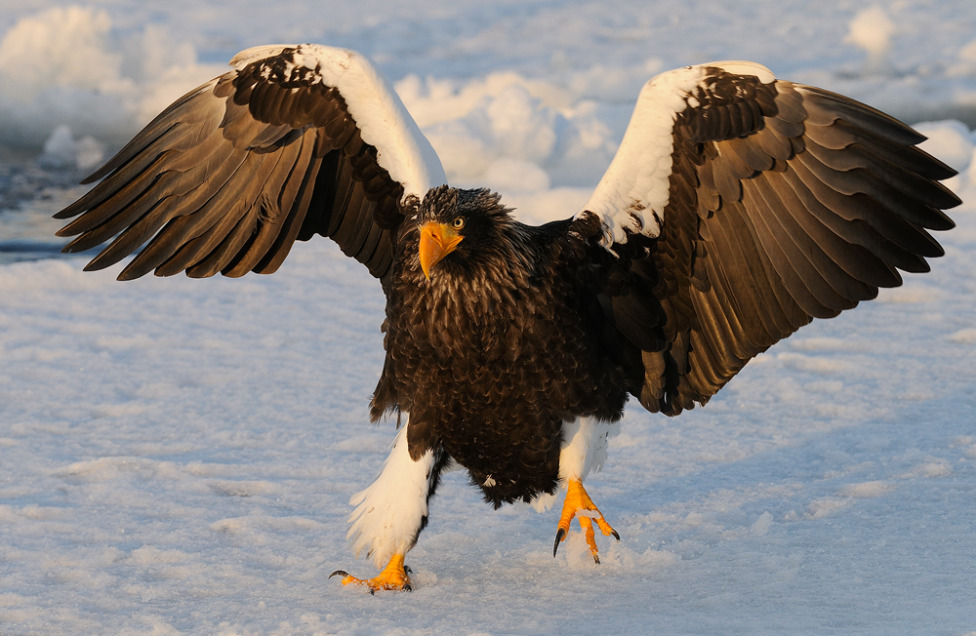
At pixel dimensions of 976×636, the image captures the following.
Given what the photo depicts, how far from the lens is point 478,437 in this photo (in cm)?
387

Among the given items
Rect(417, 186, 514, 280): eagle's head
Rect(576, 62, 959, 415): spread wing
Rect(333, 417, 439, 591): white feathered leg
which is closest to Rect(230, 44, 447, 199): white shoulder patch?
Rect(417, 186, 514, 280): eagle's head

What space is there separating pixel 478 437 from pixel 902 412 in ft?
7.79

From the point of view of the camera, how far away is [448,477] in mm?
4945

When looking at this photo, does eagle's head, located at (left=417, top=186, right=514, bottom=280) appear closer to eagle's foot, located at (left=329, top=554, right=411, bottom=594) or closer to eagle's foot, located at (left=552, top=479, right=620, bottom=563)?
eagle's foot, located at (left=552, top=479, right=620, bottom=563)

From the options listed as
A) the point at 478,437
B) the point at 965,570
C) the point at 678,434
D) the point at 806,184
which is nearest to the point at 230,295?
the point at 678,434

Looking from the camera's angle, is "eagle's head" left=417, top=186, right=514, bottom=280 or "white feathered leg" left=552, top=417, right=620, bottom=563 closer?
"eagle's head" left=417, top=186, right=514, bottom=280

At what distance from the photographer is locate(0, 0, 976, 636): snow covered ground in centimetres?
355

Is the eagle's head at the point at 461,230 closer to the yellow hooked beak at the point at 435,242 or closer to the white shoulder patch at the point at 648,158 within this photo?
the yellow hooked beak at the point at 435,242

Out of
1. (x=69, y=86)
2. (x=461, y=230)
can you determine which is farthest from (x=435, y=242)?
(x=69, y=86)

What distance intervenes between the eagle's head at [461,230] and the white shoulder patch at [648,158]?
330mm

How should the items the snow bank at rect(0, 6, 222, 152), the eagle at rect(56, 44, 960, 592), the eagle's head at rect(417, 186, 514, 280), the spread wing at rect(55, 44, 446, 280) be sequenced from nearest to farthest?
the eagle's head at rect(417, 186, 514, 280)
the eagle at rect(56, 44, 960, 592)
the spread wing at rect(55, 44, 446, 280)
the snow bank at rect(0, 6, 222, 152)

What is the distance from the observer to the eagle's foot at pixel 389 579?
3.82 metres

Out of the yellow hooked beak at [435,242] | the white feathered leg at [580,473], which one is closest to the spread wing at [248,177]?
the yellow hooked beak at [435,242]

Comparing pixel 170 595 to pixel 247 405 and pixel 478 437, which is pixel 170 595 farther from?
pixel 247 405
